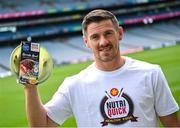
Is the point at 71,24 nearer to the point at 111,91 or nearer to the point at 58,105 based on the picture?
the point at 58,105

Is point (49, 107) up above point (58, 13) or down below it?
below

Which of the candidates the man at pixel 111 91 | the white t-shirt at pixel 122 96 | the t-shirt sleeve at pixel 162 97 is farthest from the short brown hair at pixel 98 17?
the t-shirt sleeve at pixel 162 97

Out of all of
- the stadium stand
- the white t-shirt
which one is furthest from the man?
the stadium stand

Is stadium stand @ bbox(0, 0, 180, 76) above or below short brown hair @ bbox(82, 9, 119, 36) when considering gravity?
above

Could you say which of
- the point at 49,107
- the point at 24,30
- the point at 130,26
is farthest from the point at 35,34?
the point at 49,107

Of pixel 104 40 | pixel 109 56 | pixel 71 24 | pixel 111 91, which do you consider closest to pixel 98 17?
pixel 104 40

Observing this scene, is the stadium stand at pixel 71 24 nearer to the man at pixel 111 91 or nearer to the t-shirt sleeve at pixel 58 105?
the t-shirt sleeve at pixel 58 105

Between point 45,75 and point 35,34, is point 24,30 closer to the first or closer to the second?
point 35,34

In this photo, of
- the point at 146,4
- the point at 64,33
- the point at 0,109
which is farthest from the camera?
the point at 146,4

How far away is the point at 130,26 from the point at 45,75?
41.2 meters

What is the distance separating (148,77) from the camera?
2959 millimetres

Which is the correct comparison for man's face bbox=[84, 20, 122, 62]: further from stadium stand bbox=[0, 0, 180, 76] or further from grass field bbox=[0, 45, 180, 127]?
stadium stand bbox=[0, 0, 180, 76]

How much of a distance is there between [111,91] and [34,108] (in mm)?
608

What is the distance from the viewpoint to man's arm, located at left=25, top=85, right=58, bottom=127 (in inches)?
114
